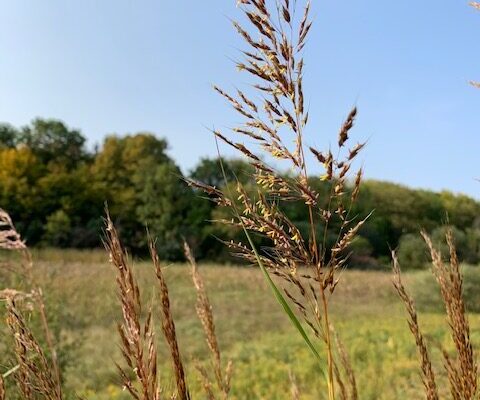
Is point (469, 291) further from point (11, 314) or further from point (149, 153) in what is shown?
point (149, 153)

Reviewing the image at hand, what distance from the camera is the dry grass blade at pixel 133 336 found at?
0.96m

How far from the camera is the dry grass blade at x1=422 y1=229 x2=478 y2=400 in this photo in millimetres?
1205

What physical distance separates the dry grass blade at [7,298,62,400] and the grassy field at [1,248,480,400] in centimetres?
14

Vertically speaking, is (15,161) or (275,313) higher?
(15,161)

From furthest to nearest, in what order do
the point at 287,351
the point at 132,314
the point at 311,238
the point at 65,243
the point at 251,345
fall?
the point at 65,243 < the point at 251,345 < the point at 287,351 < the point at 311,238 < the point at 132,314

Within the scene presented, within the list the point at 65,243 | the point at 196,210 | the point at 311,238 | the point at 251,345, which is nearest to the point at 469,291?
the point at 251,345

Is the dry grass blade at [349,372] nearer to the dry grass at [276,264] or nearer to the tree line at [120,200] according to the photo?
the dry grass at [276,264]

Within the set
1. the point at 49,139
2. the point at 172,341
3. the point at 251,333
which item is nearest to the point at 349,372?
the point at 172,341

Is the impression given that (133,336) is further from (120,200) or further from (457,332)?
(120,200)

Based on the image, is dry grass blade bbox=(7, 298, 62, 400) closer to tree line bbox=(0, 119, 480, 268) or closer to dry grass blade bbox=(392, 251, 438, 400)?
dry grass blade bbox=(392, 251, 438, 400)

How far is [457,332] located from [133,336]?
2.44 ft

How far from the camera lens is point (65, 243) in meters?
37.6

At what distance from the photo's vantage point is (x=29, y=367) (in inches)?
44.3

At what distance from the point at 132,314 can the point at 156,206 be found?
38654mm
